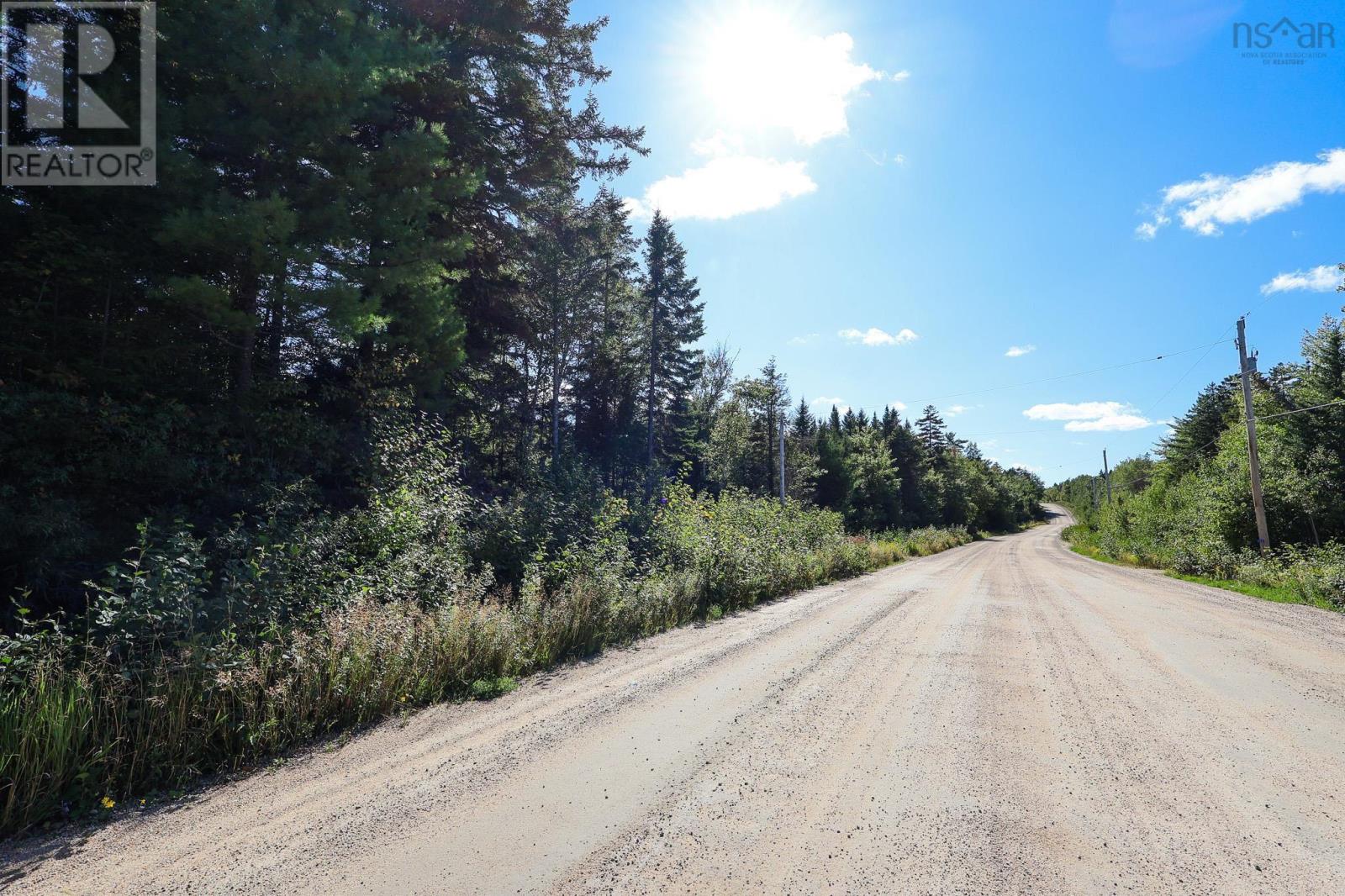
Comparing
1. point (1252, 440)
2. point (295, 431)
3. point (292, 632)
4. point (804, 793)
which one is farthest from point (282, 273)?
point (1252, 440)

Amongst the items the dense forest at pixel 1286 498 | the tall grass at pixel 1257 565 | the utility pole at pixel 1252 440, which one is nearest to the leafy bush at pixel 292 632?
the tall grass at pixel 1257 565

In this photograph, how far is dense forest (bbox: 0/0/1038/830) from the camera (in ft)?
12.6

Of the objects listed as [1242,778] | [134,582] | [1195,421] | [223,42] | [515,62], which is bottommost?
[1242,778]

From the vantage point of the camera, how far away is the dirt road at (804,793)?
2.49 meters

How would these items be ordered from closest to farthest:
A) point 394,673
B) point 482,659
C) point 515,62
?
point 394,673 < point 482,659 < point 515,62

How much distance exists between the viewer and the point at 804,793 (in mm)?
3193

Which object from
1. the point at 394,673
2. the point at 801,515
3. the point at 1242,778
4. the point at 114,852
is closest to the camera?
the point at 114,852

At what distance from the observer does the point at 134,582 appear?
3.79m

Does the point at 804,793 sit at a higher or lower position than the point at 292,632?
lower

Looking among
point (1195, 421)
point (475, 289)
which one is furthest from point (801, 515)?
point (1195, 421)

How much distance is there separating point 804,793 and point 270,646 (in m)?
4.27

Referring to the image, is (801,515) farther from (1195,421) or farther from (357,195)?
(1195,421)

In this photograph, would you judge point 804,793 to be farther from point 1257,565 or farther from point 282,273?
point 1257,565

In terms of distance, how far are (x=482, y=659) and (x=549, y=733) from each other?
1.74 metres
